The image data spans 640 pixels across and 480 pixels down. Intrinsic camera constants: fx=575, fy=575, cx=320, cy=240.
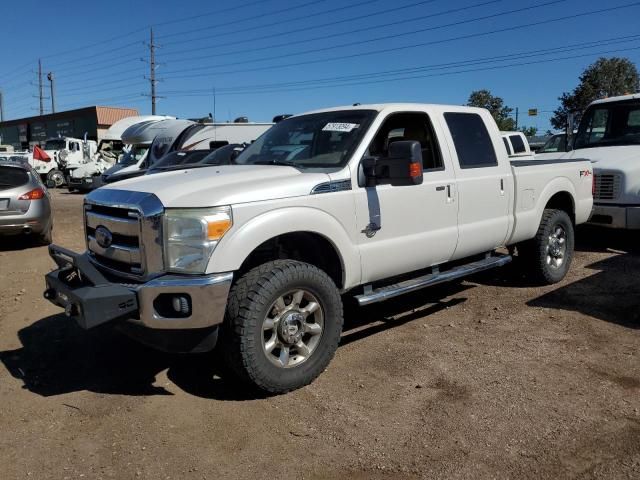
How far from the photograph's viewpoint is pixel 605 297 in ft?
20.6

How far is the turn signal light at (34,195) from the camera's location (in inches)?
364

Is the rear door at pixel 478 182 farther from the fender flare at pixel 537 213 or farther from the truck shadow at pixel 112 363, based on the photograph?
the truck shadow at pixel 112 363

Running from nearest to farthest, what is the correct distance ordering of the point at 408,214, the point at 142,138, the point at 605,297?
the point at 408,214 → the point at 605,297 → the point at 142,138

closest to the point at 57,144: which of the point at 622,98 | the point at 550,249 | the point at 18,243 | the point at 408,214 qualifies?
the point at 18,243

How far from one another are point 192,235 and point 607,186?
7.37 meters

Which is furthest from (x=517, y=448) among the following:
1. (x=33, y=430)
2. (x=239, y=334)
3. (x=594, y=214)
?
(x=594, y=214)

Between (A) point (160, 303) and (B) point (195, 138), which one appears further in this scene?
(B) point (195, 138)

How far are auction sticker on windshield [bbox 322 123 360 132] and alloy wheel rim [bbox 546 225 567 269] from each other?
3.11 metres

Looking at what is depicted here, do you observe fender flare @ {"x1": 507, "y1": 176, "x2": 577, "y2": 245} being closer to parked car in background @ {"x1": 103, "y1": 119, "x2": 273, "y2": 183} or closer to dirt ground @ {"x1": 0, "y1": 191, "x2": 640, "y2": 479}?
dirt ground @ {"x1": 0, "y1": 191, "x2": 640, "y2": 479}

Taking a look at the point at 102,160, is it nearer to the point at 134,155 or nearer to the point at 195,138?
the point at 134,155

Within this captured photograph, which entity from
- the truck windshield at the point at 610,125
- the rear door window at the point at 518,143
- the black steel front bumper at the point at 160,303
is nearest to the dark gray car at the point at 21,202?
the black steel front bumper at the point at 160,303

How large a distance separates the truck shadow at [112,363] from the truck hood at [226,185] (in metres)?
1.01

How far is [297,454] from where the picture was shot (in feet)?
10.8

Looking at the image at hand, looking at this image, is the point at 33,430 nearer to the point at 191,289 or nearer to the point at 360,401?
the point at 191,289
